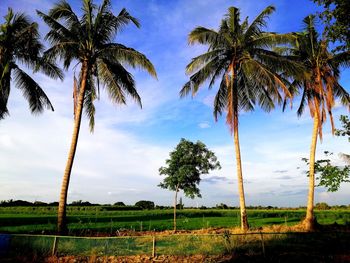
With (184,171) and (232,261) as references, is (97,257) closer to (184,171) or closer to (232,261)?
(232,261)

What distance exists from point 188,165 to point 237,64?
61.4 ft

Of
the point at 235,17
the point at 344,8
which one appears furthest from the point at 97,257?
the point at 235,17

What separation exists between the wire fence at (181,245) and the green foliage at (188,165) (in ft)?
79.2

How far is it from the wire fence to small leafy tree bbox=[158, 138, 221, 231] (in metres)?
24.1

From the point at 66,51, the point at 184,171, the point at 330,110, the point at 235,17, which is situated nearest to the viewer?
the point at 66,51

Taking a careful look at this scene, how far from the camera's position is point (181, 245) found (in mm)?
16078

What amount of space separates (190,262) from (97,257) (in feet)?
11.2

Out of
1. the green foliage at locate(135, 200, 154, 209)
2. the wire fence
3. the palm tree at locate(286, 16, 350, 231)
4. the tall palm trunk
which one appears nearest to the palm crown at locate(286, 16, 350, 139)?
the palm tree at locate(286, 16, 350, 231)

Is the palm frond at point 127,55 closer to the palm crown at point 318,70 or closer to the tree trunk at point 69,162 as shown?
the tree trunk at point 69,162

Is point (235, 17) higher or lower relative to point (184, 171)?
higher

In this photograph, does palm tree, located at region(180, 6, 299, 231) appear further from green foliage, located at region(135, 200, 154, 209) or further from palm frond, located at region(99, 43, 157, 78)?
green foliage, located at region(135, 200, 154, 209)

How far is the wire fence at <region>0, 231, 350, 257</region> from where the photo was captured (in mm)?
14000

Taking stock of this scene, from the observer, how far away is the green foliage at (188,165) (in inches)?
1690

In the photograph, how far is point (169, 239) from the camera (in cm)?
1912
